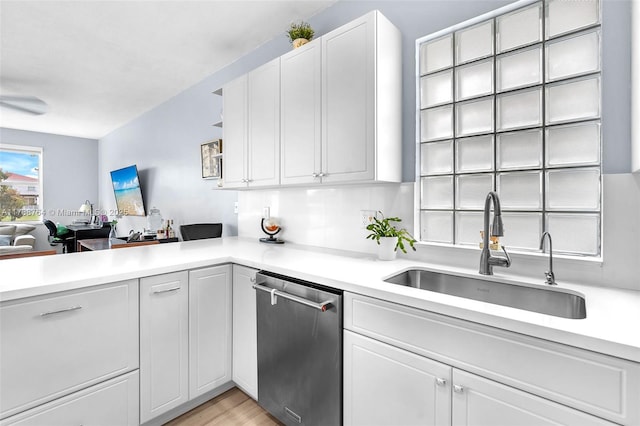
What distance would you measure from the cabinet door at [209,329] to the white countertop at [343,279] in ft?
0.35

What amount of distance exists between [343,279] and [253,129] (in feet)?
4.84

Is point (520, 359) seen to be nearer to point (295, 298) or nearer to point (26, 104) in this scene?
point (295, 298)

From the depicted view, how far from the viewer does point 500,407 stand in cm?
93

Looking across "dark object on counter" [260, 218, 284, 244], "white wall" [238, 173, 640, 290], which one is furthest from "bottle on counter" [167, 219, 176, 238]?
"dark object on counter" [260, 218, 284, 244]

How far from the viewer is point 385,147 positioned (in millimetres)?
1684

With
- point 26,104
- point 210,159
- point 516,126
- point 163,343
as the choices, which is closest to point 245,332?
point 163,343

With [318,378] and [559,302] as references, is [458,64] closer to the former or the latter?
[559,302]

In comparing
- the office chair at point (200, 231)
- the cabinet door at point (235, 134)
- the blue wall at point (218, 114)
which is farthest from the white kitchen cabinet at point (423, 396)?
the office chair at point (200, 231)

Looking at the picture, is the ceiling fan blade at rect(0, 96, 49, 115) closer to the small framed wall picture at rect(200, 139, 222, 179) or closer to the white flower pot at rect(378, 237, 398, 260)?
the small framed wall picture at rect(200, 139, 222, 179)

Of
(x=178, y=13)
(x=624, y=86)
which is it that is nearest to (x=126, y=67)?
(x=178, y=13)

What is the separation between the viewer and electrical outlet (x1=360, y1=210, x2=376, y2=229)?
6.38 feet

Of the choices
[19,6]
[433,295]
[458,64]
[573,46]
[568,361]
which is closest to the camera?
[568,361]

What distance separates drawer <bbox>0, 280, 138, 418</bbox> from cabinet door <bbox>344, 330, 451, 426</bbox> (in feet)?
3.62

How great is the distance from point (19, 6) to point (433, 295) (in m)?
3.51
